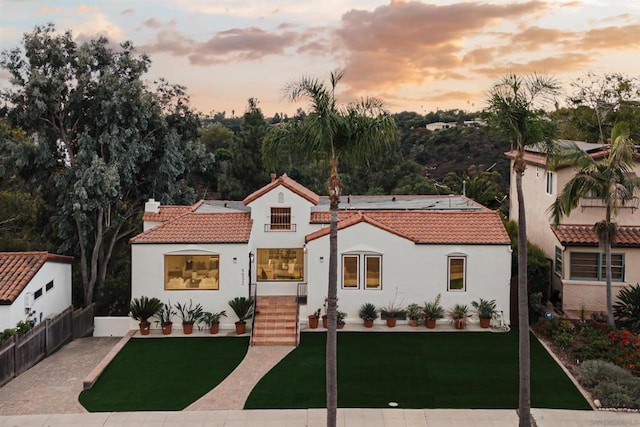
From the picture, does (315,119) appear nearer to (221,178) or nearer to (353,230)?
(353,230)

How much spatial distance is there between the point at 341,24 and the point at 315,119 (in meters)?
15.9

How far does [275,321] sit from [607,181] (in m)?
13.2

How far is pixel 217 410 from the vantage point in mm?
17031

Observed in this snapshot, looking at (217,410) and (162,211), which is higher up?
(162,211)

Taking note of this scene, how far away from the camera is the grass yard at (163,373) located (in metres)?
17.7

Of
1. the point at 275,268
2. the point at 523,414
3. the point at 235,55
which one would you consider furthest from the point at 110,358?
the point at 235,55

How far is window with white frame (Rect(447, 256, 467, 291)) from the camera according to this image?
24828mm

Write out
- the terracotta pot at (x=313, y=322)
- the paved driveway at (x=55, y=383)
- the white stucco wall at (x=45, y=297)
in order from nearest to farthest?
the paved driveway at (x=55, y=383)
the white stucco wall at (x=45, y=297)
the terracotta pot at (x=313, y=322)

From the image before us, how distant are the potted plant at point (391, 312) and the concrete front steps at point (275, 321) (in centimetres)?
349

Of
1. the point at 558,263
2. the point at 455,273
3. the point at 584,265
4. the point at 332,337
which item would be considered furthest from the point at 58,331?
the point at 584,265

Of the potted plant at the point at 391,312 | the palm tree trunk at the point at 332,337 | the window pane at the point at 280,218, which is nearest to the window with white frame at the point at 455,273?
the potted plant at the point at 391,312

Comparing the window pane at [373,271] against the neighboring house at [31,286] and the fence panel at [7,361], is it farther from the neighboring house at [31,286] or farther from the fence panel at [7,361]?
the fence panel at [7,361]

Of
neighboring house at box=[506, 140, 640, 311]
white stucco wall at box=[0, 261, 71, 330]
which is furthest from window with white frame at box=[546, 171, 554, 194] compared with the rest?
white stucco wall at box=[0, 261, 71, 330]

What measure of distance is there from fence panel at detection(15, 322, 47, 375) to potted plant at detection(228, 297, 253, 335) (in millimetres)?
6767
